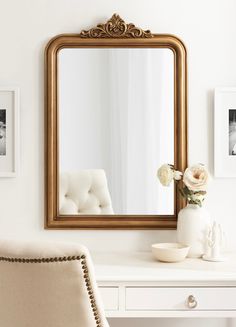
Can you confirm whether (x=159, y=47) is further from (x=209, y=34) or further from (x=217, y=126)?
(x=217, y=126)

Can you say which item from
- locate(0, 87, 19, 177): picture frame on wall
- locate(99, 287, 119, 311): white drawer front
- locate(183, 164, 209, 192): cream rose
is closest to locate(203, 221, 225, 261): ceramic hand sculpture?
locate(183, 164, 209, 192): cream rose

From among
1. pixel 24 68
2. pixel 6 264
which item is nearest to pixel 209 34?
pixel 24 68

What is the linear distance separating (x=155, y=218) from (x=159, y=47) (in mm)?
884

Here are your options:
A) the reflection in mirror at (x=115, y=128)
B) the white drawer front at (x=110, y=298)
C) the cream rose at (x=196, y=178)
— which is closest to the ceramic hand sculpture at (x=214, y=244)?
the cream rose at (x=196, y=178)

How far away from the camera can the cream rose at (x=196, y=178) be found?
8.62ft

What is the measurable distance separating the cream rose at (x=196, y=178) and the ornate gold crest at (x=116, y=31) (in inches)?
28.7

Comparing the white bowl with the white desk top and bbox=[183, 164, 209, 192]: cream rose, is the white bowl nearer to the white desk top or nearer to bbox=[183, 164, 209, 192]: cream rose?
the white desk top

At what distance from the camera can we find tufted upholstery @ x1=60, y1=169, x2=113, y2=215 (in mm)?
2807

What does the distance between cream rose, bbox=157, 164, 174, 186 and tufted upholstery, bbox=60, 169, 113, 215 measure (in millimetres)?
296

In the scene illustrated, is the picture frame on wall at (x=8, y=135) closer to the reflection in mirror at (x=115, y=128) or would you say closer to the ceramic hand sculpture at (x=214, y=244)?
the reflection in mirror at (x=115, y=128)

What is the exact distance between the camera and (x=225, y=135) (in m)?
2.81

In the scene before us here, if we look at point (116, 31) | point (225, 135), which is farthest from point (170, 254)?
point (116, 31)

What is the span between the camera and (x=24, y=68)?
282cm

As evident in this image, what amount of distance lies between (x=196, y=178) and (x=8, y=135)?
984 millimetres
